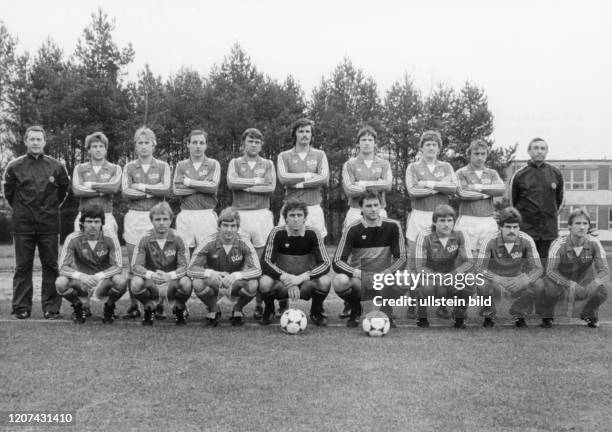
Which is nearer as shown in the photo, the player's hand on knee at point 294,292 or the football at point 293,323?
the football at point 293,323

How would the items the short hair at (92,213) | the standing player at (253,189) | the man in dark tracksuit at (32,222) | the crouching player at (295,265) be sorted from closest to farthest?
1. the crouching player at (295,265)
2. the short hair at (92,213)
3. the man in dark tracksuit at (32,222)
4. the standing player at (253,189)

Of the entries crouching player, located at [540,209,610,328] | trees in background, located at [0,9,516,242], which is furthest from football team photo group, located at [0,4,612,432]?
trees in background, located at [0,9,516,242]

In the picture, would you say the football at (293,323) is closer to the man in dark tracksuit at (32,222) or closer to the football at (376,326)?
the football at (376,326)

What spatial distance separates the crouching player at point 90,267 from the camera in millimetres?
6711

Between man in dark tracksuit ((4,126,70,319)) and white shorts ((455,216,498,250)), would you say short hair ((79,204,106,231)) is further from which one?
white shorts ((455,216,498,250))

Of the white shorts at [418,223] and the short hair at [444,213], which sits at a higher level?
the short hair at [444,213]

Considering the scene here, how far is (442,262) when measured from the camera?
682 cm

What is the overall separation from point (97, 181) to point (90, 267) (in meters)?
1.15

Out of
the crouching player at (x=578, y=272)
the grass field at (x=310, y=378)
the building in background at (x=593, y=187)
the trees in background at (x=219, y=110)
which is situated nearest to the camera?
the grass field at (x=310, y=378)

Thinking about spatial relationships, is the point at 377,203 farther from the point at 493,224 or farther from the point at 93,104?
the point at 93,104

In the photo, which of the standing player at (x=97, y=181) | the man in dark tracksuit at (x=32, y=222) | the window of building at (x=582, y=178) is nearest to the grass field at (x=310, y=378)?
the man in dark tracksuit at (x=32, y=222)

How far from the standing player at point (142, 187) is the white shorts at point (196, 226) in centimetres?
38

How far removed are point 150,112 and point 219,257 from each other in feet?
98.1

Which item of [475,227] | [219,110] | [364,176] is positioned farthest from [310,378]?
[219,110]
